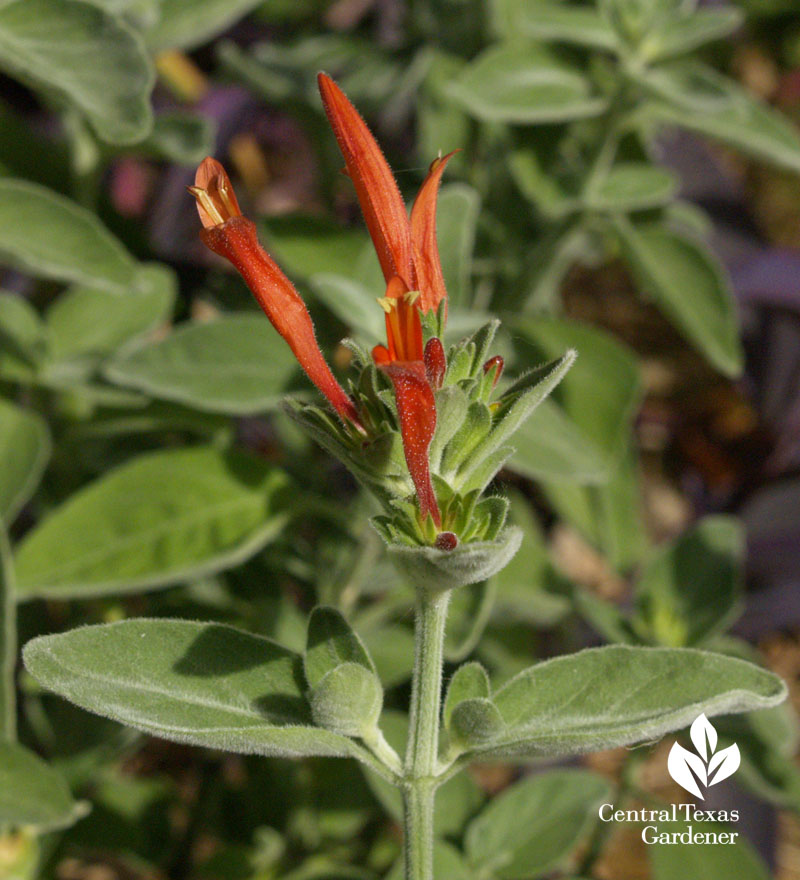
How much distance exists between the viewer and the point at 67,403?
1.27m

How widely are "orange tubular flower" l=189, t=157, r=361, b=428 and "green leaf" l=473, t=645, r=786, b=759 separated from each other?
0.23 metres

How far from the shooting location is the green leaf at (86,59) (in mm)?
885

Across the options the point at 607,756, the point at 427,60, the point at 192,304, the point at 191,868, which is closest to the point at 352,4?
the point at 427,60

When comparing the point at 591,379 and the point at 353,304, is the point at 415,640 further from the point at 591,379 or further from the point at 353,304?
the point at 591,379

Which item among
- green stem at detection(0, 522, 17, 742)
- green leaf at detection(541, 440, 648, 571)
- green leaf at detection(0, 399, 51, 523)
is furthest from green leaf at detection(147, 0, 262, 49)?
green leaf at detection(541, 440, 648, 571)

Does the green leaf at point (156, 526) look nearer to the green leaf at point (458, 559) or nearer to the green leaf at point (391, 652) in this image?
the green leaf at point (391, 652)

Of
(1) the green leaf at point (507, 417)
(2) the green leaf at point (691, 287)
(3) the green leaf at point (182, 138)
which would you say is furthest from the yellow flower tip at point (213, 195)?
(2) the green leaf at point (691, 287)

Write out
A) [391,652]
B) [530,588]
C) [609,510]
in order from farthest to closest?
[609,510], [530,588], [391,652]

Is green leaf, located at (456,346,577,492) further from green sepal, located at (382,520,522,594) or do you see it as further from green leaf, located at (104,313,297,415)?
green leaf, located at (104,313,297,415)

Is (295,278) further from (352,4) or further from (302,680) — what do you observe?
(352,4)

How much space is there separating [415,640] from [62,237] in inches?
23.1

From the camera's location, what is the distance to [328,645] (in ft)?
2.23

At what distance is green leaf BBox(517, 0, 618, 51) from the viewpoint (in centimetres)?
117

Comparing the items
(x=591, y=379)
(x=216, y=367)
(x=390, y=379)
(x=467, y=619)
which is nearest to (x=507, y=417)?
(x=390, y=379)
